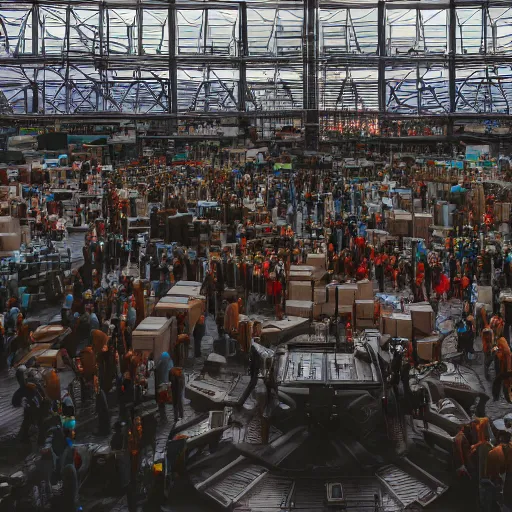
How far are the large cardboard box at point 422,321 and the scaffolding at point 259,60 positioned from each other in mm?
27408

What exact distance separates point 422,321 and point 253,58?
2972 centimetres

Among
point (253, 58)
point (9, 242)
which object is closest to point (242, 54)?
point (253, 58)

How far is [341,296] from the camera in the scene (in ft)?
44.0

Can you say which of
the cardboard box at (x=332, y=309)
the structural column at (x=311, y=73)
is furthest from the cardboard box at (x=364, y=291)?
the structural column at (x=311, y=73)

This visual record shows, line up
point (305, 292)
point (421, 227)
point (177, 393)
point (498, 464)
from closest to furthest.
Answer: point (498, 464)
point (177, 393)
point (305, 292)
point (421, 227)

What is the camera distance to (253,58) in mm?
39938

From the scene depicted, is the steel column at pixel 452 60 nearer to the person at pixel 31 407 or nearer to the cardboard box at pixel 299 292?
the cardboard box at pixel 299 292

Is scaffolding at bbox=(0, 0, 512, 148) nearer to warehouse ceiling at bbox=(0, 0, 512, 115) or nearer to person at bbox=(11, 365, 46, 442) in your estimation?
warehouse ceiling at bbox=(0, 0, 512, 115)

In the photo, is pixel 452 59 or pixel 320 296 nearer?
pixel 320 296

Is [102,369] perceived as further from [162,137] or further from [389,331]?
[162,137]

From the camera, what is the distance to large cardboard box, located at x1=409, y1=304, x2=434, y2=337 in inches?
484

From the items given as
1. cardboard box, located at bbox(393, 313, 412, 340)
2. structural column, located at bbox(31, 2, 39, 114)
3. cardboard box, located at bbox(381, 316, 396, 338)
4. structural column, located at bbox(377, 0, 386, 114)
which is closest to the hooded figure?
cardboard box, located at bbox(381, 316, 396, 338)

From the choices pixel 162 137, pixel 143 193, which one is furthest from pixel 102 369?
pixel 162 137

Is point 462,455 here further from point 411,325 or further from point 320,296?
point 320,296
